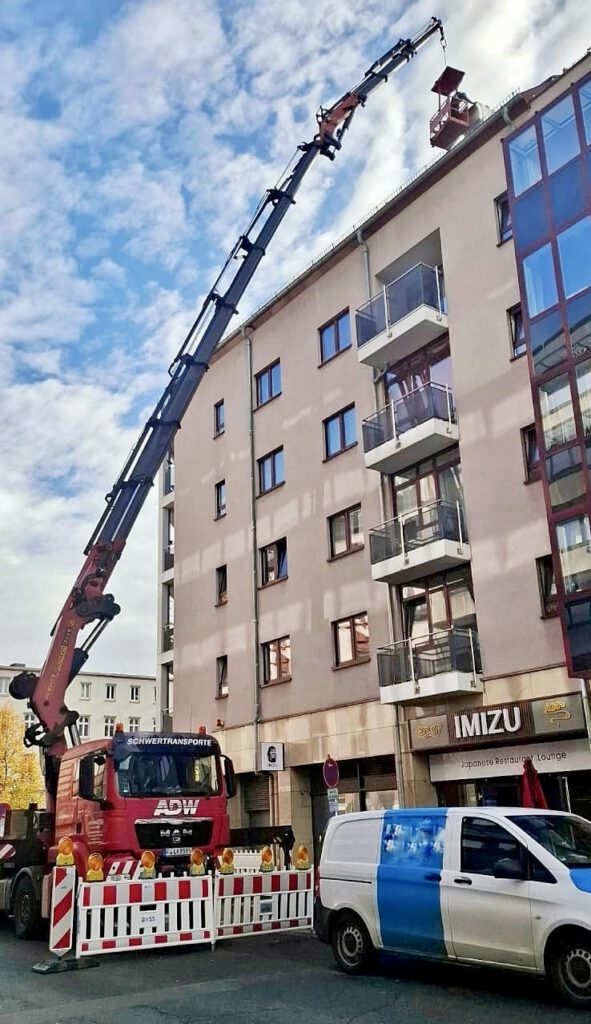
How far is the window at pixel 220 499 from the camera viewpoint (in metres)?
29.3

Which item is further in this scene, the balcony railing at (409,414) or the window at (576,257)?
the balcony railing at (409,414)

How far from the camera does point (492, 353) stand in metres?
20.3

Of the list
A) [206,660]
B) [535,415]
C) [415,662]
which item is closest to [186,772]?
[415,662]

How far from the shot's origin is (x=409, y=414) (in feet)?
71.4

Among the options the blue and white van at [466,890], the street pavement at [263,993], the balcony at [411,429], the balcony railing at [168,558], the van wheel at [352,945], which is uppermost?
the balcony railing at [168,558]

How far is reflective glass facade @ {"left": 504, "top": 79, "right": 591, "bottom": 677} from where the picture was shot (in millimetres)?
16453

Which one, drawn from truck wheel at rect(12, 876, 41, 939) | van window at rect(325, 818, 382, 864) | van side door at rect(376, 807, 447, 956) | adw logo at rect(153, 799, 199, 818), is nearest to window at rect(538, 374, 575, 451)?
van window at rect(325, 818, 382, 864)

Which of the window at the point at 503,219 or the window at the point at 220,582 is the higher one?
the window at the point at 503,219

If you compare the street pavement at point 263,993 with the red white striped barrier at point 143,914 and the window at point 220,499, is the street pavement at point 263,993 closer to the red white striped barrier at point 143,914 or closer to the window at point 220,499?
the red white striped barrier at point 143,914

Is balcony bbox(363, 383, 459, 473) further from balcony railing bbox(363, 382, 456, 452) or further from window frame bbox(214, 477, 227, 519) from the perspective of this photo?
window frame bbox(214, 477, 227, 519)

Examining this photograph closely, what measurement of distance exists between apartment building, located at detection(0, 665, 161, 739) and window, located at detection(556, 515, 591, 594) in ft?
213

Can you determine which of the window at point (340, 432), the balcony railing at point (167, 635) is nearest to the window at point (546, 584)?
the window at point (340, 432)

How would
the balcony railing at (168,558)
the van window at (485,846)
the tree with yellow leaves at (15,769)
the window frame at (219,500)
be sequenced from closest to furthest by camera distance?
the van window at (485,846), the window frame at (219,500), the balcony railing at (168,558), the tree with yellow leaves at (15,769)

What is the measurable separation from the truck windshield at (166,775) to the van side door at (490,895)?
5.93 meters
